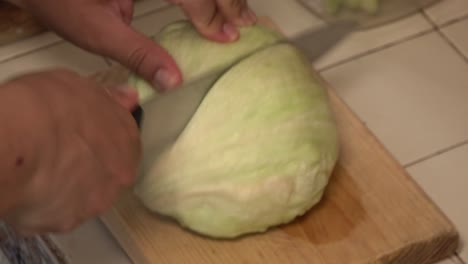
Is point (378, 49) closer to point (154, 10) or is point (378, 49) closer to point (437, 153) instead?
point (437, 153)

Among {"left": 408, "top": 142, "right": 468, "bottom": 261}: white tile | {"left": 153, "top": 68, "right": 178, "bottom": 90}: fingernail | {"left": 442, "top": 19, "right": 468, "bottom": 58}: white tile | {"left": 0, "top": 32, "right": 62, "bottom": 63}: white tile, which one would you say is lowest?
{"left": 0, "top": 32, "right": 62, "bottom": 63}: white tile

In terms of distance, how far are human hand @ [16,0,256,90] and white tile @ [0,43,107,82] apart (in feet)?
0.46

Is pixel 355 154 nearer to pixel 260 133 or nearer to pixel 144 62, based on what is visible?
pixel 260 133

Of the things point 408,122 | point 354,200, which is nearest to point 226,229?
point 354,200

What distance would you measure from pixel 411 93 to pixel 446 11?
0.19 m

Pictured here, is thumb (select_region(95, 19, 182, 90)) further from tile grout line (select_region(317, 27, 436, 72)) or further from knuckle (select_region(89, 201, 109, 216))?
tile grout line (select_region(317, 27, 436, 72))

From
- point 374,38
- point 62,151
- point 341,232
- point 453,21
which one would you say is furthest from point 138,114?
point 453,21

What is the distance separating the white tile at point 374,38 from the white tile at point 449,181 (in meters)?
0.21

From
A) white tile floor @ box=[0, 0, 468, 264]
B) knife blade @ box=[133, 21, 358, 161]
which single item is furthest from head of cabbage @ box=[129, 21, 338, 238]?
white tile floor @ box=[0, 0, 468, 264]

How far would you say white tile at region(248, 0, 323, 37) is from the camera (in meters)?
1.21

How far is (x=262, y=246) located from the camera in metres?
0.90

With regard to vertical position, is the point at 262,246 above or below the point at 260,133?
below

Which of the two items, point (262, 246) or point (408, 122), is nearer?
point (262, 246)

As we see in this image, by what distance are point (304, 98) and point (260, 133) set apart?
68 mm
